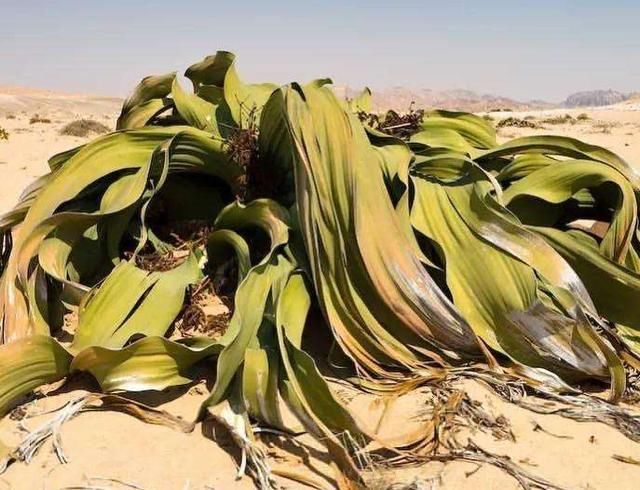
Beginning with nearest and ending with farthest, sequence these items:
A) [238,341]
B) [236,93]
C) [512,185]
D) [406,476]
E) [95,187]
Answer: [406,476]
[238,341]
[512,185]
[95,187]
[236,93]

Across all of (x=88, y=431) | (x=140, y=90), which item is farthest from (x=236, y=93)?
(x=88, y=431)

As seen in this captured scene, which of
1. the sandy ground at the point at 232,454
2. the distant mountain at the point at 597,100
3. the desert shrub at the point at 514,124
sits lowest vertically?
the distant mountain at the point at 597,100

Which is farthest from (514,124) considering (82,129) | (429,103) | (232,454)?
(429,103)

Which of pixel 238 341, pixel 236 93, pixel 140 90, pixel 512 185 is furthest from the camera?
pixel 140 90

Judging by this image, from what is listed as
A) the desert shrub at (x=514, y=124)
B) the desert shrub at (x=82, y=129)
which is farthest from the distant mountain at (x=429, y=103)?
the desert shrub at (x=82, y=129)

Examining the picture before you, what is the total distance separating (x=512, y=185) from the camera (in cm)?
215

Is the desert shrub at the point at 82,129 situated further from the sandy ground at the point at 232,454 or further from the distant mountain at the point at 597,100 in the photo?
the distant mountain at the point at 597,100

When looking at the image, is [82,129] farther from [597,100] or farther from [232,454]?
[597,100]

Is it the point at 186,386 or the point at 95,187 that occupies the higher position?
the point at 95,187

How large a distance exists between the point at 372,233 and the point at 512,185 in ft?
2.12

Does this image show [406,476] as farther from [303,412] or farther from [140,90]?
[140,90]

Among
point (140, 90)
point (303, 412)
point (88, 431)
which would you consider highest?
point (140, 90)

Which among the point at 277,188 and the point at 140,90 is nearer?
the point at 277,188

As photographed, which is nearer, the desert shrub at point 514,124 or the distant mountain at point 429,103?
the distant mountain at point 429,103
